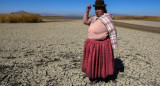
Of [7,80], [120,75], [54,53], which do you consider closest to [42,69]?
[7,80]

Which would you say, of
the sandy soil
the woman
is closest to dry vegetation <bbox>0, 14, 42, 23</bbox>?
the sandy soil

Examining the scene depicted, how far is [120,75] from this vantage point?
2838 mm

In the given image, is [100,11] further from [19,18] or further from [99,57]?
[19,18]

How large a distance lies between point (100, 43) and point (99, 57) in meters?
0.22

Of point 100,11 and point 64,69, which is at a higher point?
point 100,11

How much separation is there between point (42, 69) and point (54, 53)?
1.17 m

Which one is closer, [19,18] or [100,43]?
[100,43]

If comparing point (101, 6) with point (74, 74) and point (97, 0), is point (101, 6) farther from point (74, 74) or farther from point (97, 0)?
point (74, 74)

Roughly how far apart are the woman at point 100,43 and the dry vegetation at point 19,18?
11.7 metres

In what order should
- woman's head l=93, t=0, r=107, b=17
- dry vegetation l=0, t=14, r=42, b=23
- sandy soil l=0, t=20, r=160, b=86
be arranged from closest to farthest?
woman's head l=93, t=0, r=107, b=17 < sandy soil l=0, t=20, r=160, b=86 < dry vegetation l=0, t=14, r=42, b=23

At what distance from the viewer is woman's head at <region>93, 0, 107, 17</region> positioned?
2059mm

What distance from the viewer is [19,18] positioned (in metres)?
12.6

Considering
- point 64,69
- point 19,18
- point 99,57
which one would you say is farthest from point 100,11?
point 19,18

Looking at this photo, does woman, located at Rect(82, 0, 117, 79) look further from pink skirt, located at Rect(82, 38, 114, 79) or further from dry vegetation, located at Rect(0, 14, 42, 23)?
dry vegetation, located at Rect(0, 14, 42, 23)
